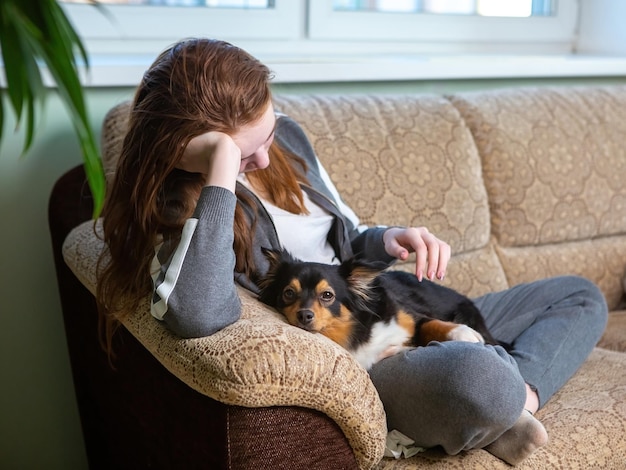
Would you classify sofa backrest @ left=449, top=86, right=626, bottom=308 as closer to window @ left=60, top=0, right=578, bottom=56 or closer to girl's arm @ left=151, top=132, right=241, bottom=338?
window @ left=60, top=0, right=578, bottom=56

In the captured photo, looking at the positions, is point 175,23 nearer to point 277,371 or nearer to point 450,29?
point 450,29

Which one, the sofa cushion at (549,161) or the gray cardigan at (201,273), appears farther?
the sofa cushion at (549,161)

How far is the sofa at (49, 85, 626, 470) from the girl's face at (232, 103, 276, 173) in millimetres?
256

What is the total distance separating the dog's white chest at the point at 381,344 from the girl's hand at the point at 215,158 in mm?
386

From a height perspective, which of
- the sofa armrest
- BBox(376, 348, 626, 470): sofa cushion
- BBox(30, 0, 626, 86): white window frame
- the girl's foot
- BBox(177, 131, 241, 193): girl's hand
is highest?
BBox(30, 0, 626, 86): white window frame

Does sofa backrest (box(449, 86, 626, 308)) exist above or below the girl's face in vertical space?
below

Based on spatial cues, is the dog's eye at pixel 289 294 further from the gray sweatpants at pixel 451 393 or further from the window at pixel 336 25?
the window at pixel 336 25

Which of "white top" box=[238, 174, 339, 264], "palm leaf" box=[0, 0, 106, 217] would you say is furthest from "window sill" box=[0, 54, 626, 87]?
"palm leaf" box=[0, 0, 106, 217]

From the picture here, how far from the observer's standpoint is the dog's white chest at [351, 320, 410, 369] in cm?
155

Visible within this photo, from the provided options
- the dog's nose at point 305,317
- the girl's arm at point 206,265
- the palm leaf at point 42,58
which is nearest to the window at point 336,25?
the girl's arm at point 206,265

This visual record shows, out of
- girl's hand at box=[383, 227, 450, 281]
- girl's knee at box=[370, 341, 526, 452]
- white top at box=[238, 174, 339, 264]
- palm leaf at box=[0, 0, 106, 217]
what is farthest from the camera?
white top at box=[238, 174, 339, 264]

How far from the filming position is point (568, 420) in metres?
1.61

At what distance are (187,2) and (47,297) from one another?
3.16 ft

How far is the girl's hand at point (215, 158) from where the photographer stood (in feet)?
4.66
